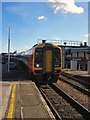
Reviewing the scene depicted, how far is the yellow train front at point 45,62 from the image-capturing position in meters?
18.1

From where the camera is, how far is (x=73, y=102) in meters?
11.5

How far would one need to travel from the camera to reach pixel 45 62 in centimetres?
1806

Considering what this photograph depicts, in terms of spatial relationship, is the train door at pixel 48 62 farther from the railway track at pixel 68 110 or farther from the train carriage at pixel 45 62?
the railway track at pixel 68 110

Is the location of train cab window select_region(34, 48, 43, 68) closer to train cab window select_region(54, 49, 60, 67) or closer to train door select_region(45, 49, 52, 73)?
train door select_region(45, 49, 52, 73)

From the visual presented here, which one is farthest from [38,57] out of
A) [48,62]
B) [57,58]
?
[57,58]

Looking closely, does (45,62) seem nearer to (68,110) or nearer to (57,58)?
(57,58)

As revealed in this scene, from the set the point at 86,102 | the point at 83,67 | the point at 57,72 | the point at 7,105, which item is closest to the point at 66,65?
the point at 83,67

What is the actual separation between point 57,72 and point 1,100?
28.6ft

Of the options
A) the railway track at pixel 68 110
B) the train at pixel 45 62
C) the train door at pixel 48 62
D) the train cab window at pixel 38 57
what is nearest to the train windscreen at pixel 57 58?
the train at pixel 45 62

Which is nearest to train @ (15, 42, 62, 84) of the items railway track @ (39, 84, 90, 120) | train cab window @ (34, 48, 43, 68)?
train cab window @ (34, 48, 43, 68)

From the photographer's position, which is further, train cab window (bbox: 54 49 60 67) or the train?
train cab window (bbox: 54 49 60 67)

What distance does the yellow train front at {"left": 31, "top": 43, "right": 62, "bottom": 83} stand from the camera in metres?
18.1

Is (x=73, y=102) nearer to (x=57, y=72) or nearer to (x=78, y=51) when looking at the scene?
(x=57, y=72)

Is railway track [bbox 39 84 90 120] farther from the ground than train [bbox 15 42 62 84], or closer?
closer
